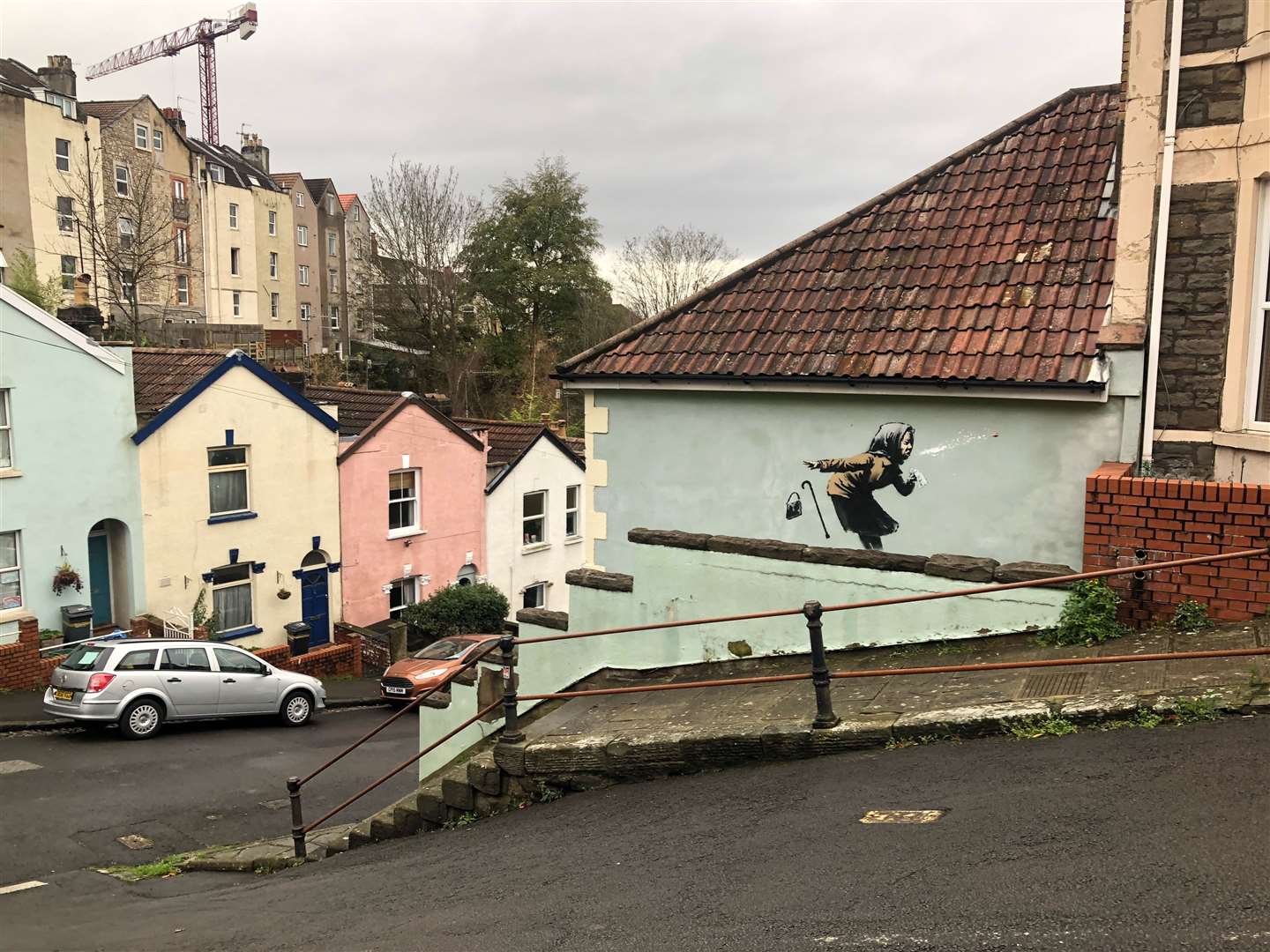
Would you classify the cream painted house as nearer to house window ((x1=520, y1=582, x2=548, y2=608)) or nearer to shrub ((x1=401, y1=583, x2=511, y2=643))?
shrub ((x1=401, y1=583, x2=511, y2=643))

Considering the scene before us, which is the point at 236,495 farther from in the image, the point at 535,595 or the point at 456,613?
the point at 535,595

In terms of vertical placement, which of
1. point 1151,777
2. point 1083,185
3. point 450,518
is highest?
point 1083,185

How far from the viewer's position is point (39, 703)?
19.6m

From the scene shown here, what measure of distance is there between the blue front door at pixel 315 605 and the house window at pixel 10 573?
6385 mm

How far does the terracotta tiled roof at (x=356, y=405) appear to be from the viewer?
28047mm

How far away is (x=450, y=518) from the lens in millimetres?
29609

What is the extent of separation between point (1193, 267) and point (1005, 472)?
2.28 metres

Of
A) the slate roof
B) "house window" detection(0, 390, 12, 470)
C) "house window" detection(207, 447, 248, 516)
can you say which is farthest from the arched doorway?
"house window" detection(0, 390, 12, 470)

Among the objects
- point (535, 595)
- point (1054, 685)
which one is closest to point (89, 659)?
point (1054, 685)

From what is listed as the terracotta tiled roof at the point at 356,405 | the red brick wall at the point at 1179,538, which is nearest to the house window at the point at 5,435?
the terracotta tiled roof at the point at 356,405

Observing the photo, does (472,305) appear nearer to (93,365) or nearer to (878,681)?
(93,365)

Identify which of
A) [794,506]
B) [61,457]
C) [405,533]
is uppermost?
[794,506]

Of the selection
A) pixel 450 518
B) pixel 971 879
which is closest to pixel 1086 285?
pixel 971 879

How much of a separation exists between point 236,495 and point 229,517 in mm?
648
